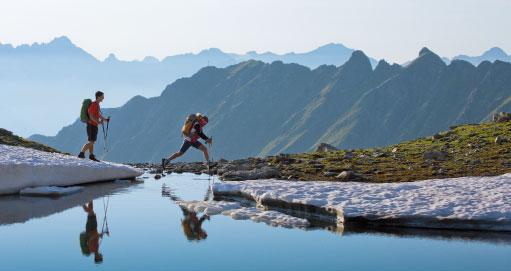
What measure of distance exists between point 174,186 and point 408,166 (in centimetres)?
1181

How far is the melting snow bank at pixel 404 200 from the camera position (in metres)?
18.7

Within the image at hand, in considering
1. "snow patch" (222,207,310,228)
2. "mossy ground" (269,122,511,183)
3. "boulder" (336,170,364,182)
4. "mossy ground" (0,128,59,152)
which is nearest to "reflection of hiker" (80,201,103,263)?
"snow patch" (222,207,310,228)

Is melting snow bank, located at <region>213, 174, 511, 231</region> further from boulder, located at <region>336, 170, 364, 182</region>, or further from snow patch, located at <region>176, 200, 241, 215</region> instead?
boulder, located at <region>336, 170, 364, 182</region>

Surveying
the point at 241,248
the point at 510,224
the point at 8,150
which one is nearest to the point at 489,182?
the point at 510,224

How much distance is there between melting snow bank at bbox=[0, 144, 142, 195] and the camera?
25.5m

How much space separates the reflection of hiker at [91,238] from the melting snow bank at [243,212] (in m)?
3.57

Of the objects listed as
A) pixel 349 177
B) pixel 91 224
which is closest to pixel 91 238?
pixel 91 224

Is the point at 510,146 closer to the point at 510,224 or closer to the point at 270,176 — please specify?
the point at 270,176

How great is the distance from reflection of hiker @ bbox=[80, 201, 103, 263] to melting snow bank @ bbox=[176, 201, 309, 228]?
3.57 metres

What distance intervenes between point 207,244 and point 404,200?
7037 mm

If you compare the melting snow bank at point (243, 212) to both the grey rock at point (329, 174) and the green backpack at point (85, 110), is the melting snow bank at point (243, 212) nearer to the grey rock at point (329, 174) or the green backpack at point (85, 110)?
the grey rock at point (329, 174)

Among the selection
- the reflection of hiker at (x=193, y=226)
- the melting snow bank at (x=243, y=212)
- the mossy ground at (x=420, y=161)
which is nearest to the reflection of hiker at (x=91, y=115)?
the mossy ground at (x=420, y=161)

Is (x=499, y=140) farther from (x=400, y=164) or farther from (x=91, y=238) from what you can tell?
(x=91, y=238)

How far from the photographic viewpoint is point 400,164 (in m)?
35.2
